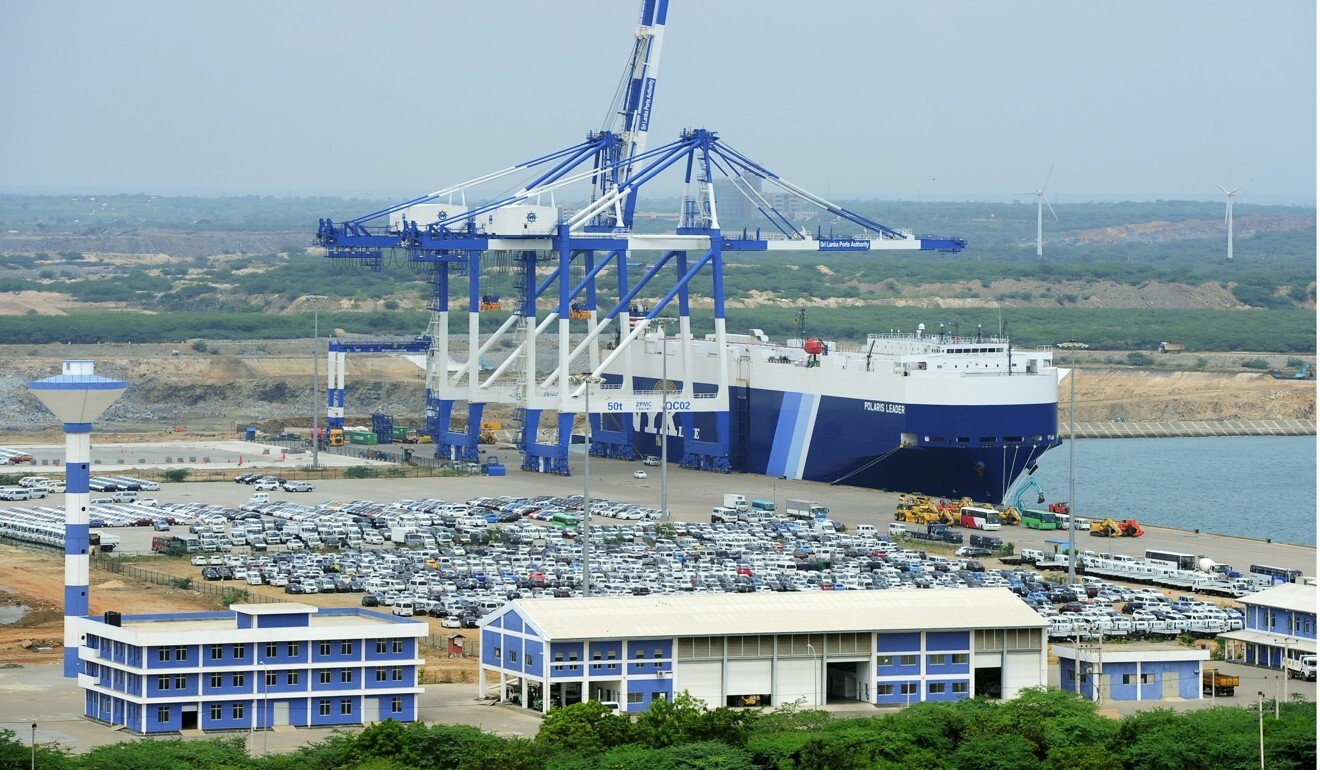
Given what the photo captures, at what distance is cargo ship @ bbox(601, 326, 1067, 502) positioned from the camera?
3260 inches

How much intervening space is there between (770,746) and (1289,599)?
1617 cm

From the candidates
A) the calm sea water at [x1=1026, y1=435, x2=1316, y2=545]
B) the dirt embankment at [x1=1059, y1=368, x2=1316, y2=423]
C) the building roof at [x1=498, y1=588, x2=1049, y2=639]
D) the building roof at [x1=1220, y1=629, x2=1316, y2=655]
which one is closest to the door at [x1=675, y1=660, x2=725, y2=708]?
the building roof at [x1=498, y1=588, x2=1049, y2=639]

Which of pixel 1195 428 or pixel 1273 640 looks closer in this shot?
pixel 1273 640

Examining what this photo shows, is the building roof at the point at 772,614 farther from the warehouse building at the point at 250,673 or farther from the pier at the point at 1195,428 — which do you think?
the pier at the point at 1195,428

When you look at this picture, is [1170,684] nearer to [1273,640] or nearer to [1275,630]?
[1273,640]

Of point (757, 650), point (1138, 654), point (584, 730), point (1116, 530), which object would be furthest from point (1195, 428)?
point (584, 730)

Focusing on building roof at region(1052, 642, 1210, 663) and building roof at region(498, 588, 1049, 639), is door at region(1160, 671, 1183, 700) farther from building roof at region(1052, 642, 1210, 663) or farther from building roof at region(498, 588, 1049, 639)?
building roof at region(498, 588, 1049, 639)

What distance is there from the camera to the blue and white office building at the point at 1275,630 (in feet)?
170

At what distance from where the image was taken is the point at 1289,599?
5269 centimetres

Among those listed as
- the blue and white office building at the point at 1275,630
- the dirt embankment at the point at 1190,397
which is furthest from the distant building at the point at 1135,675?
the dirt embankment at the point at 1190,397

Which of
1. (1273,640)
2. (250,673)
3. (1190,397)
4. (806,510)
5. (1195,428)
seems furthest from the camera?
(1190,397)

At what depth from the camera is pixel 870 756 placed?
40.9 m

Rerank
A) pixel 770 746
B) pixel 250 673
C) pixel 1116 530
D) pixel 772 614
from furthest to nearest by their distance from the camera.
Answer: pixel 1116 530 → pixel 772 614 → pixel 250 673 → pixel 770 746

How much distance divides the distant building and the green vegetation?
16.8ft
